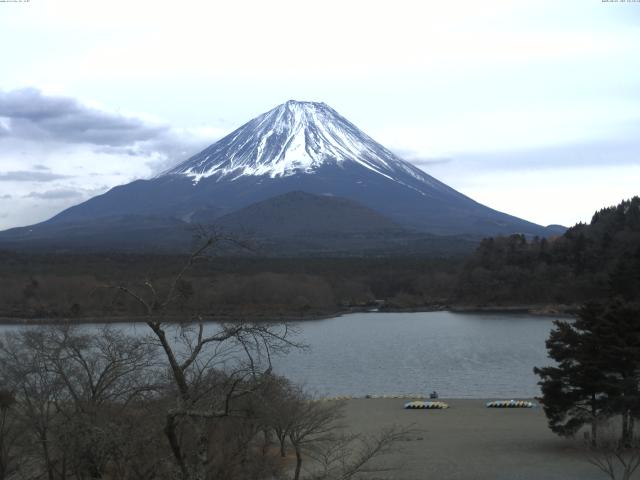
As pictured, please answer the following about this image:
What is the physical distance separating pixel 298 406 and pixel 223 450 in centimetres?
570

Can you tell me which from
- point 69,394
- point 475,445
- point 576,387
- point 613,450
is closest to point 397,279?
point 475,445

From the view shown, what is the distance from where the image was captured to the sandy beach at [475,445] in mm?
14008

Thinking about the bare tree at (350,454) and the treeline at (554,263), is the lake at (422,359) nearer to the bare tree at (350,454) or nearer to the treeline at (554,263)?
the bare tree at (350,454)

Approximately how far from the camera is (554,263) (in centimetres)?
6281

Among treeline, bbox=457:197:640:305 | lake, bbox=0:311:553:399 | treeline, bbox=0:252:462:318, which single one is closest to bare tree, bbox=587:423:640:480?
lake, bbox=0:311:553:399

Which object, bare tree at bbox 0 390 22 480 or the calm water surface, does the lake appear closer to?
the calm water surface

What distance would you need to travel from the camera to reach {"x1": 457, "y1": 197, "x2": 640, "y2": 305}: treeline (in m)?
59.2

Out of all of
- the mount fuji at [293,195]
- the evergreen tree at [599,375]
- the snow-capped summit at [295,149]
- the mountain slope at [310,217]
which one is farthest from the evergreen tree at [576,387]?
the snow-capped summit at [295,149]

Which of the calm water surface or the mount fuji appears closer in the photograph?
the calm water surface

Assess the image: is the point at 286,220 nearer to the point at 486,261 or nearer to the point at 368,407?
the point at 486,261

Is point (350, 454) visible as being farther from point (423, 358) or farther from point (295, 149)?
point (295, 149)

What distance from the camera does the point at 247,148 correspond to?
517 ft

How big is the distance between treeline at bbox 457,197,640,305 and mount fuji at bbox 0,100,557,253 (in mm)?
42052

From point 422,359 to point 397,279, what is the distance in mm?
40292
